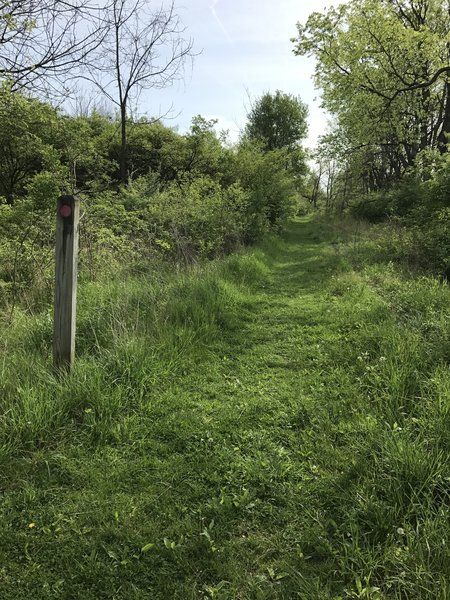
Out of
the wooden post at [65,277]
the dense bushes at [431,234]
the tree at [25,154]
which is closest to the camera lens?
the wooden post at [65,277]

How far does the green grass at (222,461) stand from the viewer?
1.93 meters

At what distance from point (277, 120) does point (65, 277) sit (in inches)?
1570

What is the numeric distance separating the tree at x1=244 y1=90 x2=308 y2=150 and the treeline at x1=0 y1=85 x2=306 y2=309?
20.2m

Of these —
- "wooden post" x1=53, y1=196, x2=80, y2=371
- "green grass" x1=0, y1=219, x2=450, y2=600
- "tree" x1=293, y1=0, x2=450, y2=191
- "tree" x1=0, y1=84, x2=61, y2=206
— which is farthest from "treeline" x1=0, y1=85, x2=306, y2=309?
"tree" x1=293, y1=0, x2=450, y2=191

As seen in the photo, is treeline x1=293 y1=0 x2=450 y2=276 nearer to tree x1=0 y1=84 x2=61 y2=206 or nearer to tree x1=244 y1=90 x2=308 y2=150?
tree x1=0 y1=84 x2=61 y2=206

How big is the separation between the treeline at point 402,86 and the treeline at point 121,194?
4.17 m

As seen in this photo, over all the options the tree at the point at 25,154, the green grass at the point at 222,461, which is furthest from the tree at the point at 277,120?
the green grass at the point at 222,461

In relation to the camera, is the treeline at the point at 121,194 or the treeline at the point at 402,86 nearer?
the treeline at the point at 121,194

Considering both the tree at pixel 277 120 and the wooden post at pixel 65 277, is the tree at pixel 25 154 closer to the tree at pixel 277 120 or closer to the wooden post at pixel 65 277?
the wooden post at pixel 65 277

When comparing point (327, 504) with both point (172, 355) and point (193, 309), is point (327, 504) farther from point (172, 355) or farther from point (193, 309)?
point (193, 309)

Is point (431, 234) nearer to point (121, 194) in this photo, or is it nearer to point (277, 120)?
point (121, 194)

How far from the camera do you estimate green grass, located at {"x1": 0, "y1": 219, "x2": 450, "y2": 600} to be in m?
1.93

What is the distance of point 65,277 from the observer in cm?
330

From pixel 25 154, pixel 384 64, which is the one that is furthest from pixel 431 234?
pixel 25 154
